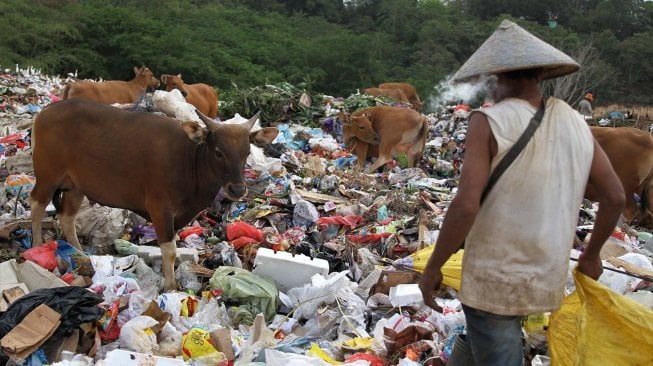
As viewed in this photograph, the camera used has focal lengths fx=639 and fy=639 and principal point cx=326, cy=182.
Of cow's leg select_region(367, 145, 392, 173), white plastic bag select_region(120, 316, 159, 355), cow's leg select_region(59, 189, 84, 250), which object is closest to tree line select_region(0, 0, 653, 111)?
cow's leg select_region(367, 145, 392, 173)

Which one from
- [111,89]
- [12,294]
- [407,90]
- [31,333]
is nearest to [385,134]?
[111,89]

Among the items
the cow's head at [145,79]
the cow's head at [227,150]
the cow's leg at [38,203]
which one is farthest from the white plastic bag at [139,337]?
the cow's head at [145,79]

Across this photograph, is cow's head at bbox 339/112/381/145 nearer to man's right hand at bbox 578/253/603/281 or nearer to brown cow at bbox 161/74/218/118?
brown cow at bbox 161/74/218/118

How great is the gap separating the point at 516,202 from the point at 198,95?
11.3 metres

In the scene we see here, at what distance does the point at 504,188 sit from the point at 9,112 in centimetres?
1203

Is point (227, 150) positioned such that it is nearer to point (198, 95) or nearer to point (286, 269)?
point (286, 269)

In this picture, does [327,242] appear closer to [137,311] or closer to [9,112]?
[137,311]

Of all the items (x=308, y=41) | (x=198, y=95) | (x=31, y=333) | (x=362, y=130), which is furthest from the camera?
(x=308, y=41)

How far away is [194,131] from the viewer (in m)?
5.13

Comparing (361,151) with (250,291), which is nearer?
(250,291)

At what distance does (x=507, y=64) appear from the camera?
2551mm

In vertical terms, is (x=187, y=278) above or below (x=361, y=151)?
above

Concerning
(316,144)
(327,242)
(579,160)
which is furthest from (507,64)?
(316,144)

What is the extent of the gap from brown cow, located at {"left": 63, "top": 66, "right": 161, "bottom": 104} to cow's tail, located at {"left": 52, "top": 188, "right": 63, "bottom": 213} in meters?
4.88
